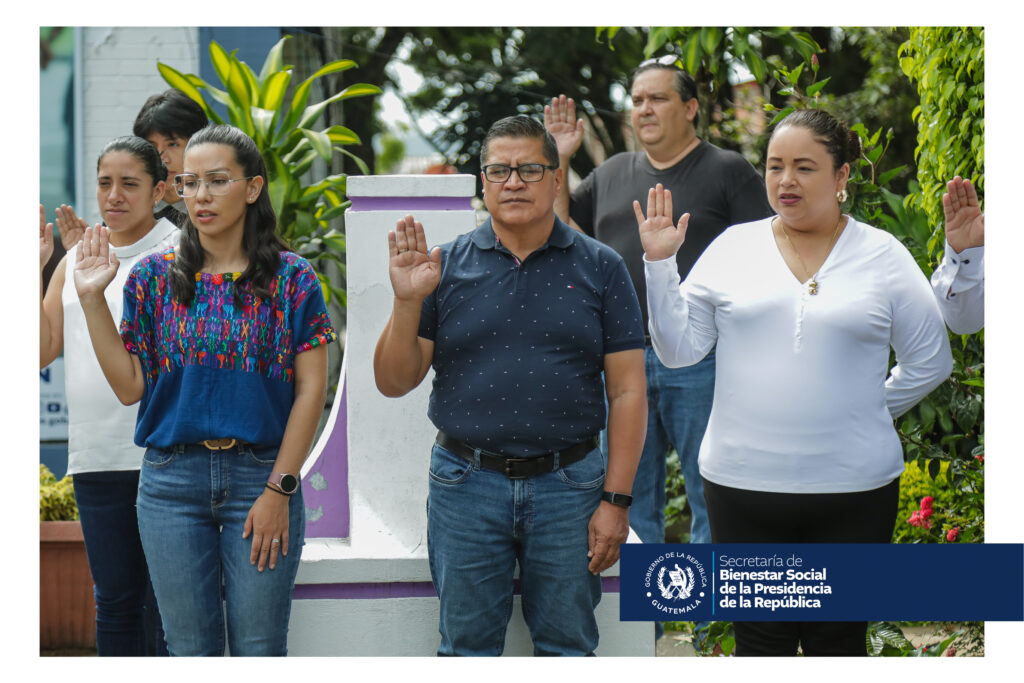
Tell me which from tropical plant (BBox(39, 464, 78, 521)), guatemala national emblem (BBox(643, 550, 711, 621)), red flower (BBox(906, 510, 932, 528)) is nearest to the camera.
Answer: guatemala national emblem (BBox(643, 550, 711, 621))

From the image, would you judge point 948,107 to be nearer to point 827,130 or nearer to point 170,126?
point 827,130

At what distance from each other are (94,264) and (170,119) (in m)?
0.91

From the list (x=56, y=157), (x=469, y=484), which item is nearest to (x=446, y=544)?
(x=469, y=484)

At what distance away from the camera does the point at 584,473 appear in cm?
279

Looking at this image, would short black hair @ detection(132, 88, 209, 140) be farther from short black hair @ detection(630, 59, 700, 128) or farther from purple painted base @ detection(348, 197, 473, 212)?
short black hair @ detection(630, 59, 700, 128)

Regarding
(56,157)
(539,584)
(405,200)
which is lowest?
(539,584)

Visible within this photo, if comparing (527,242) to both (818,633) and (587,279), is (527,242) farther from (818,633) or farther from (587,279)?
(818,633)

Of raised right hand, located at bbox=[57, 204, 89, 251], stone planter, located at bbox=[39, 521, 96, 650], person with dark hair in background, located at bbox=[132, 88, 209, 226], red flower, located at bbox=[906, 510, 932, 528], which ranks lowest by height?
stone planter, located at bbox=[39, 521, 96, 650]

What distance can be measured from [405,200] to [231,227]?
622 mm

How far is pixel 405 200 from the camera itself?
3.26 meters

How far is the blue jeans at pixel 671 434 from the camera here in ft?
11.9

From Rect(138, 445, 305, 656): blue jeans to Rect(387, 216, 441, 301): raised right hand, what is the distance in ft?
1.70

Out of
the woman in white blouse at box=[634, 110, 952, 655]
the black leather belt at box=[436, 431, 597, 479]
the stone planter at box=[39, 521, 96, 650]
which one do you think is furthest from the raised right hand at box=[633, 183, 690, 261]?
the stone planter at box=[39, 521, 96, 650]

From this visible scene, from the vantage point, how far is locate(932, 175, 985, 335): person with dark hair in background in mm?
3012
